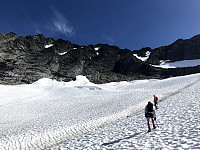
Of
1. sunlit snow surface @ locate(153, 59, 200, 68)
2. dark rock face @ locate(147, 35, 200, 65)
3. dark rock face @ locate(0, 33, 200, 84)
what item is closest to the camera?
dark rock face @ locate(0, 33, 200, 84)

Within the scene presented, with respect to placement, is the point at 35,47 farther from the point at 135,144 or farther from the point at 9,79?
the point at 135,144

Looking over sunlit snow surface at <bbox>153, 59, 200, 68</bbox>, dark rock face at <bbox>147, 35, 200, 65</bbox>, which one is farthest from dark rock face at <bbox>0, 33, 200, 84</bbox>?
sunlit snow surface at <bbox>153, 59, 200, 68</bbox>

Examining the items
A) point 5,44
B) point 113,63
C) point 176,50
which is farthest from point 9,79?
point 176,50

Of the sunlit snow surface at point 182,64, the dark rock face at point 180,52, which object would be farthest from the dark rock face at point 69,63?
the sunlit snow surface at point 182,64

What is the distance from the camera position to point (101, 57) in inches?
4114

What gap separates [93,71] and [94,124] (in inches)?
2703

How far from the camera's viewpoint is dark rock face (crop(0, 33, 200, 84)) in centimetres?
6800

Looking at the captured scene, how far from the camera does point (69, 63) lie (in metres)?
84.0

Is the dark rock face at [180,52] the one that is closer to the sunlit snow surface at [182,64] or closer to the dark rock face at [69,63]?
the dark rock face at [69,63]

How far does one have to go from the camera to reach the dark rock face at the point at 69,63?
68.0 m

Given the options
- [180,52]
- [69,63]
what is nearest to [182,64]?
[180,52]

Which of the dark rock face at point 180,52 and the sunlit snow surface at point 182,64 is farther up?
the dark rock face at point 180,52

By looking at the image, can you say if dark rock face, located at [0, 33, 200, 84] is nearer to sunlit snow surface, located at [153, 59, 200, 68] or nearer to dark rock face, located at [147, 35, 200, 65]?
dark rock face, located at [147, 35, 200, 65]

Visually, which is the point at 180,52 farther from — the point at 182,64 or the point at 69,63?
the point at 69,63
